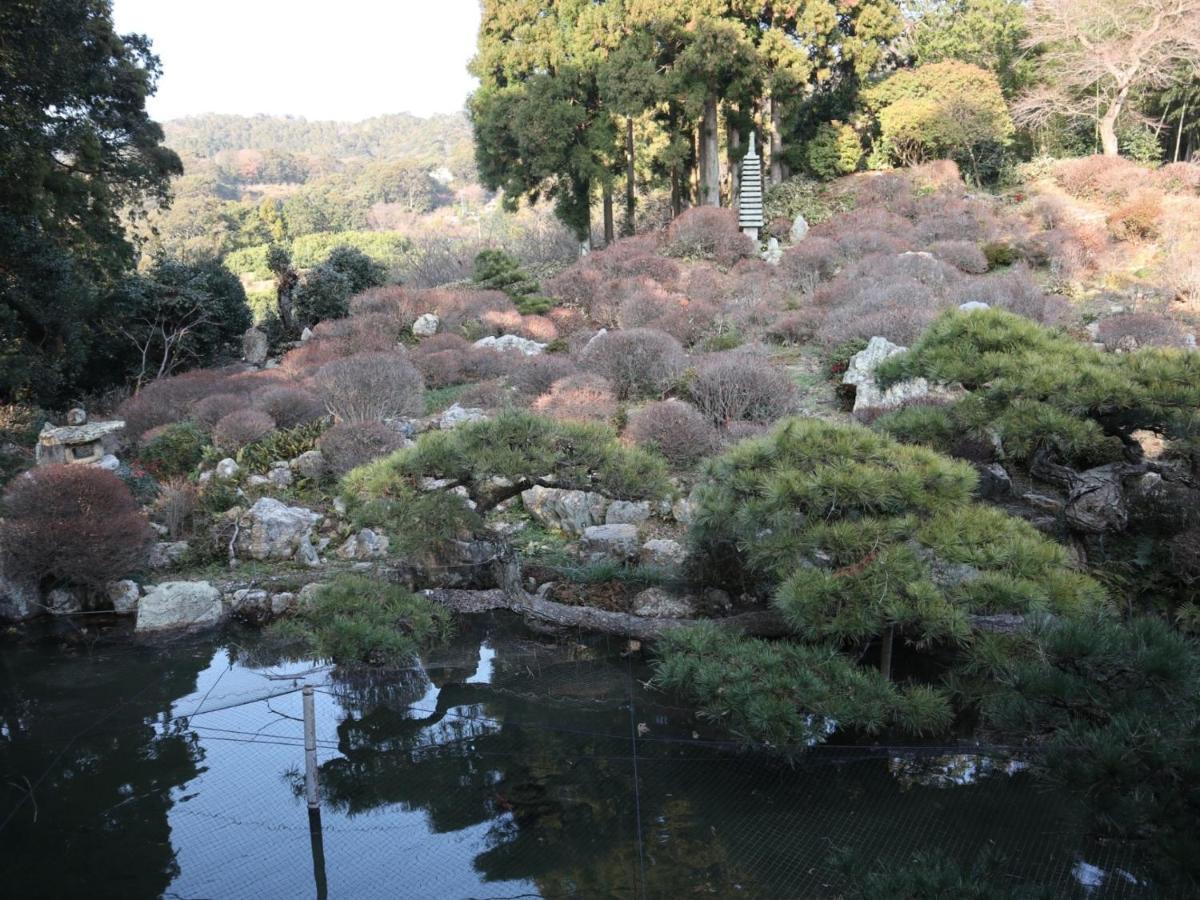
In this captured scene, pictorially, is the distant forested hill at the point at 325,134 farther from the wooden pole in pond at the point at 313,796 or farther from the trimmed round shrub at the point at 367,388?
the wooden pole in pond at the point at 313,796

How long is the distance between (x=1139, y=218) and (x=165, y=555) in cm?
1585

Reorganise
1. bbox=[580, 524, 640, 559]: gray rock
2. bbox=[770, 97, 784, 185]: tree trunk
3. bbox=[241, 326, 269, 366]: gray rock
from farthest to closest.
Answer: bbox=[770, 97, 784, 185]: tree trunk
bbox=[241, 326, 269, 366]: gray rock
bbox=[580, 524, 640, 559]: gray rock

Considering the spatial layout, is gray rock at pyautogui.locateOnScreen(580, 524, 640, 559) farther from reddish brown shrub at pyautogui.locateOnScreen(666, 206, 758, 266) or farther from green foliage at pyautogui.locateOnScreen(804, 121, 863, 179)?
green foliage at pyautogui.locateOnScreen(804, 121, 863, 179)

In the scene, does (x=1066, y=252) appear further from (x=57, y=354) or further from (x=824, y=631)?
(x=57, y=354)

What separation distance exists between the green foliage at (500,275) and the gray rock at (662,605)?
40.5 ft

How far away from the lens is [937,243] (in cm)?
1484

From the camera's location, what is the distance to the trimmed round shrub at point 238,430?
9.49 metres

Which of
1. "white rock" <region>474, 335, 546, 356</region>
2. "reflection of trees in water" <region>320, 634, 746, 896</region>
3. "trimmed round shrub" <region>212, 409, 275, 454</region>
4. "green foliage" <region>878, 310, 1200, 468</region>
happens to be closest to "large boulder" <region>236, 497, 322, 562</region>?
"trimmed round shrub" <region>212, 409, 275, 454</region>

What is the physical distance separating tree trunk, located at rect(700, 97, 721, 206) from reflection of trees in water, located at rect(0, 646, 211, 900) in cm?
1678

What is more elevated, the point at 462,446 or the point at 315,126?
the point at 315,126

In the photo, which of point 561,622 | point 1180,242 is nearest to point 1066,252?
point 1180,242

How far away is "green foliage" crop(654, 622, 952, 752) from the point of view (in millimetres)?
A: 4094

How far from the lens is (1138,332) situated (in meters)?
10.2

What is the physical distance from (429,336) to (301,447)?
575 cm
